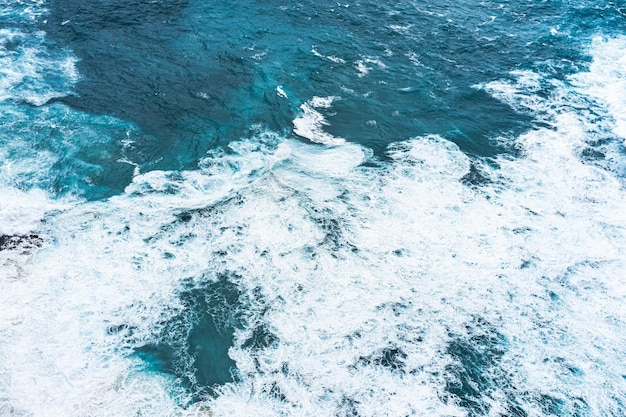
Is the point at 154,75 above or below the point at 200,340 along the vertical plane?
above

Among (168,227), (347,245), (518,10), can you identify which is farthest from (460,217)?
(518,10)

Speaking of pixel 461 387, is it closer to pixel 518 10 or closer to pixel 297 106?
pixel 297 106

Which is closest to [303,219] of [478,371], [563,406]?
[478,371]

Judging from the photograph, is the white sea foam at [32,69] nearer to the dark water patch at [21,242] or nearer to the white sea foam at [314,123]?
the dark water patch at [21,242]

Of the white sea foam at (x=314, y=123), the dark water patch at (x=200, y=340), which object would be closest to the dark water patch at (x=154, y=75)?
the white sea foam at (x=314, y=123)

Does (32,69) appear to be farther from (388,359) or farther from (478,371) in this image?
(478,371)

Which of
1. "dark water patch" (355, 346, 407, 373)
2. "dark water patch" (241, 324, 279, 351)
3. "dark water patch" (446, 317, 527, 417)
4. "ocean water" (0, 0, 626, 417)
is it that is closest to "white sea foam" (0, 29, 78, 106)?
"ocean water" (0, 0, 626, 417)
